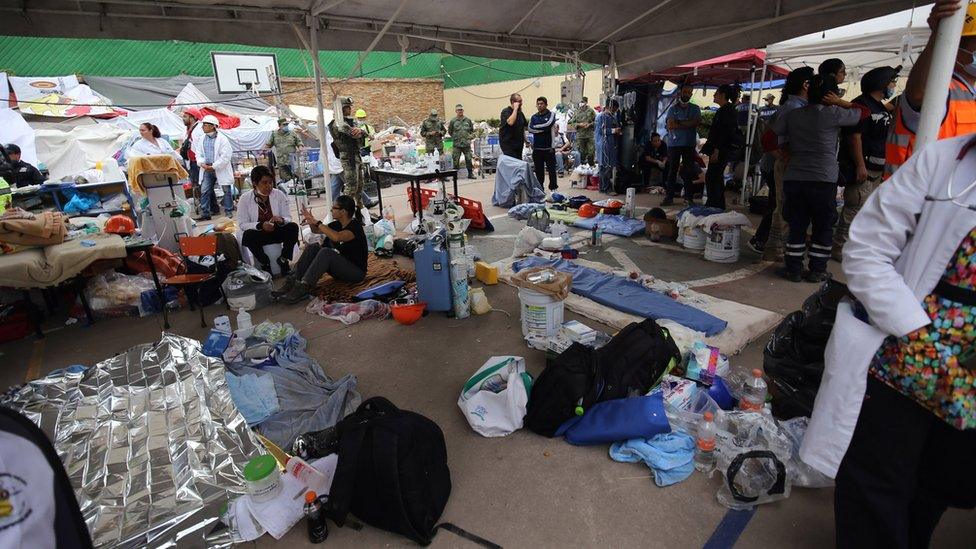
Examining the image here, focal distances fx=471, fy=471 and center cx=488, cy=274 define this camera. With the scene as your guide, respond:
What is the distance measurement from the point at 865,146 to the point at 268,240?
22.7ft

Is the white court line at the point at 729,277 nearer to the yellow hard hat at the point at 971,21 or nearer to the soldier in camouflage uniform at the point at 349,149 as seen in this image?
the yellow hard hat at the point at 971,21

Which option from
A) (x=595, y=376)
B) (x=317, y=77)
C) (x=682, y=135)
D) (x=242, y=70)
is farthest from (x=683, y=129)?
(x=242, y=70)

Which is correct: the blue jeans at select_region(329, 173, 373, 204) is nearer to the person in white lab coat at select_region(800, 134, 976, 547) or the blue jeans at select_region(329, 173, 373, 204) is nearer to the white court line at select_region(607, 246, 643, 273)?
the white court line at select_region(607, 246, 643, 273)

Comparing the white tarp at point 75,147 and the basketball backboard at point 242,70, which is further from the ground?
the basketball backboard at point 242,70

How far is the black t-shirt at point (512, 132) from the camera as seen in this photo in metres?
9.73

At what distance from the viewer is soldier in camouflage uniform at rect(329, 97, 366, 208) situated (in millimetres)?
8039

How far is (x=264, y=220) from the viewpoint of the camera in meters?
5.80

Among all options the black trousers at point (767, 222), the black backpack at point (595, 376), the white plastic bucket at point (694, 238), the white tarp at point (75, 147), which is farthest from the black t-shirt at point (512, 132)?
the white tarp at point (75, 147)

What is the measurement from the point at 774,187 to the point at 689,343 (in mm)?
3879

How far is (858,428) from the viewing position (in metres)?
1.54

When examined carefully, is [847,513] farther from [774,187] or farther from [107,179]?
[107,179]

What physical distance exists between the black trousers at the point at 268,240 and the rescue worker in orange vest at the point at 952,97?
5773 mm

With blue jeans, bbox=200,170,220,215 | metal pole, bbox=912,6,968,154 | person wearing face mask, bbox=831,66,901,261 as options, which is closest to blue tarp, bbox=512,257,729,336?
metal pole, bbox=912,6,968,154

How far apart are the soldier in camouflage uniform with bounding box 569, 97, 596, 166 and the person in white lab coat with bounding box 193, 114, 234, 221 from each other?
777 cm
